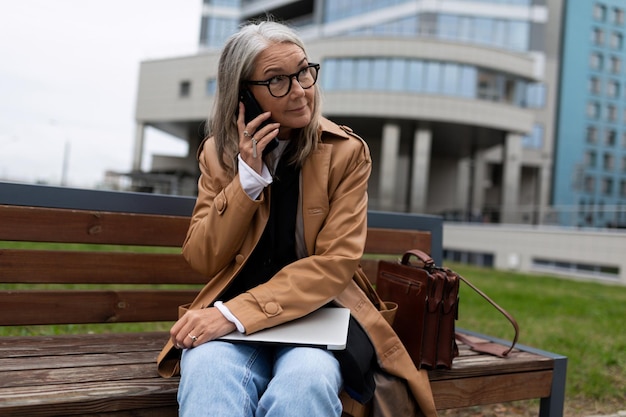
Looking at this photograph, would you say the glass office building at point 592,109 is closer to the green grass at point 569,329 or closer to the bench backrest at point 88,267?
the green grass at point 569,329

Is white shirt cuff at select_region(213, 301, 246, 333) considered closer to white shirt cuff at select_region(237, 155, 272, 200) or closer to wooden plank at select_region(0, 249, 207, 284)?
white shirt cuff at select_region(237, 155, 272, 200)

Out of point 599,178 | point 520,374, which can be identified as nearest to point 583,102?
point 599,178

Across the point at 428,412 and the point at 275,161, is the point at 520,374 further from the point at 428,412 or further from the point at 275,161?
the point at 275,161

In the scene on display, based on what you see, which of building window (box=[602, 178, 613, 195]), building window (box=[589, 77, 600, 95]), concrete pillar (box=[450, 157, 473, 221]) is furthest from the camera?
building window (box=[602, 178, 613, 195])

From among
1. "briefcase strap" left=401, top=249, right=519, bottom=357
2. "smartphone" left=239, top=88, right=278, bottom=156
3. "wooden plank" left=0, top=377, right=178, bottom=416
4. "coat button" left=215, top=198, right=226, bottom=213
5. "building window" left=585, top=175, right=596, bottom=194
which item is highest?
"building window" left=585, top=175, right=596, bottom=194

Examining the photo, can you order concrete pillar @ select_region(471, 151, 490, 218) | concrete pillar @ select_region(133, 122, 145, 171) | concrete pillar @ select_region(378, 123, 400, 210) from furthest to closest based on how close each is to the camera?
concrete pillar @ select_region(133, 122, 145, 171)
concrete pillar @ select_region(471, 151, 490, 218)
concrete pillar @ select_region(378, 123, 400, 210)

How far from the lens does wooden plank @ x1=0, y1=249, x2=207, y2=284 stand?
2.63 meters

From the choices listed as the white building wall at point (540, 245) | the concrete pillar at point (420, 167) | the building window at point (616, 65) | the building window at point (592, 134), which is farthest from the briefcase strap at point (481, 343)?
the building window at point (616, 65)

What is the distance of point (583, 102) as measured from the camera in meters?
46.6

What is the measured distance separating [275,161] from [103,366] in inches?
42.3

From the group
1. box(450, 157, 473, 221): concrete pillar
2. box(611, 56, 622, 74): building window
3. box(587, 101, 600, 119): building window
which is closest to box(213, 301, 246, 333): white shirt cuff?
box(450, 157, 473, 221): concrete pillar

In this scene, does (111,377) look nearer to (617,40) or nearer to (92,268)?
(92,268)

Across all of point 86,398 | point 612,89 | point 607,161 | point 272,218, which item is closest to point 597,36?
point 612,89

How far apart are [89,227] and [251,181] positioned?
1.04 meters
